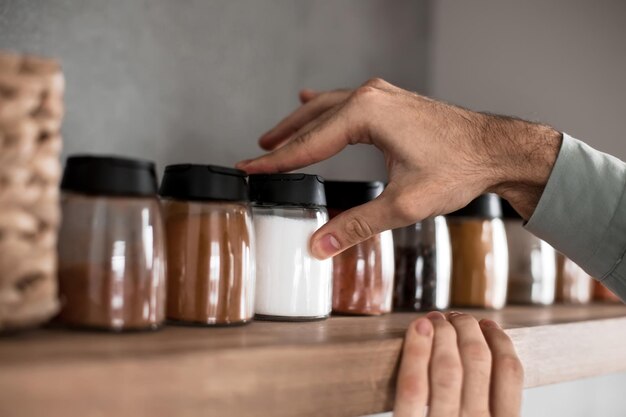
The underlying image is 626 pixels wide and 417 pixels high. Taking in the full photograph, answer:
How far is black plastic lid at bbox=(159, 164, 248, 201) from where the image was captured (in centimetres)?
78

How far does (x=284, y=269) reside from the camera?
2.91 feet

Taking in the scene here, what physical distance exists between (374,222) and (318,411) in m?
0.30

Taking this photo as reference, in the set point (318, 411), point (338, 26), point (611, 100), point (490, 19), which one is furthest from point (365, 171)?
point (318, 411)

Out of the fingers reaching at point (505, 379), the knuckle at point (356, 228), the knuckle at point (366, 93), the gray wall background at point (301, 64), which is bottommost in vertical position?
the fingers reaching at point (505, 379)

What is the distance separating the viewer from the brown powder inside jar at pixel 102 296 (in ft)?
2.16

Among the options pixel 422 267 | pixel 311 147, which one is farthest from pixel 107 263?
pixel 422 267

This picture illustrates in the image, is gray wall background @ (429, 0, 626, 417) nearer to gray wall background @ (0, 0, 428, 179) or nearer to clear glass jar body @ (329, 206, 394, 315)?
gray wall background @ (0, 0, 428, 179)

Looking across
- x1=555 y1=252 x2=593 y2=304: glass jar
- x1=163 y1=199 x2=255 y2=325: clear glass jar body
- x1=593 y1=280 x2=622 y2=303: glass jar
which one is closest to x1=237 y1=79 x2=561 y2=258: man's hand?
x1=163 y1=199 x2=255 y2=325: clear glass jar body

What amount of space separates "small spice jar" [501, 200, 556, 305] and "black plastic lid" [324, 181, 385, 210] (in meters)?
0.48

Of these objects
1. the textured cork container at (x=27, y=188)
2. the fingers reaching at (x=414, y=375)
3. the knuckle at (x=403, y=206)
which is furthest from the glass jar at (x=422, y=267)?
the textured cork container at (x=27, y=188)

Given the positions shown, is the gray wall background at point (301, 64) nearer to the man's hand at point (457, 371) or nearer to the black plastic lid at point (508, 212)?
the black plastic lid at point (508, 212)

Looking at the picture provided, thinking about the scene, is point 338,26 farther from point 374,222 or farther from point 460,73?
point 374,222

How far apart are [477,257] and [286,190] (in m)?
0.47

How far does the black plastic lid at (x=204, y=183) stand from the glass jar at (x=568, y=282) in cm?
87
